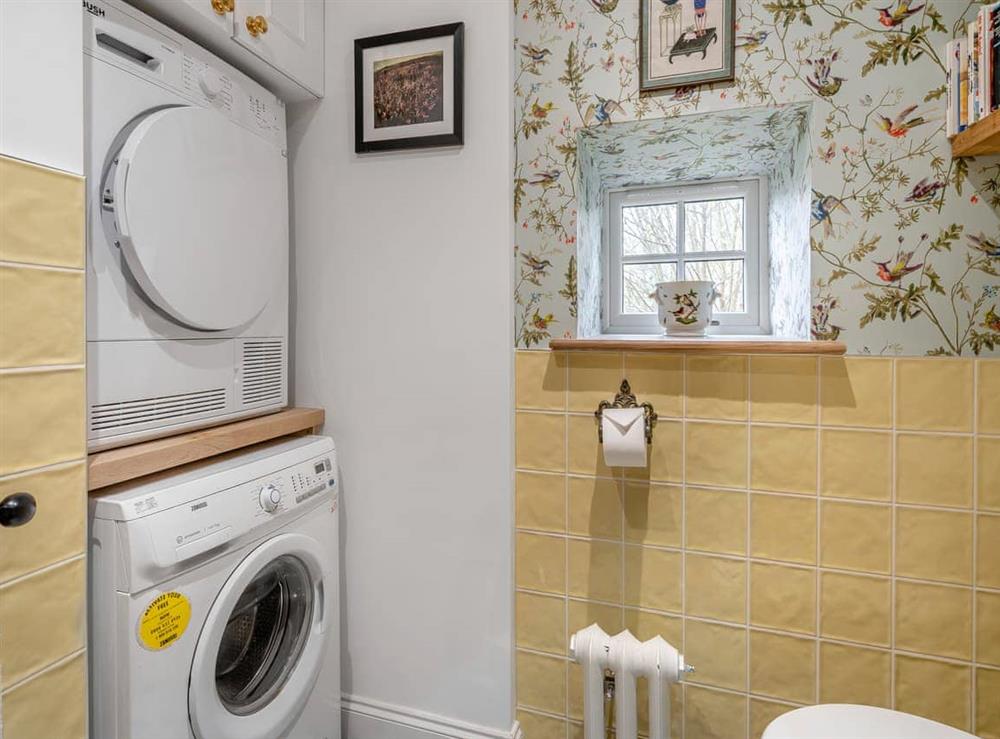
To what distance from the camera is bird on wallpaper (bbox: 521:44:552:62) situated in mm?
1477

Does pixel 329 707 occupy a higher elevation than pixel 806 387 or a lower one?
lower

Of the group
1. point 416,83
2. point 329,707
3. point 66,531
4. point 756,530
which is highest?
point 416,83

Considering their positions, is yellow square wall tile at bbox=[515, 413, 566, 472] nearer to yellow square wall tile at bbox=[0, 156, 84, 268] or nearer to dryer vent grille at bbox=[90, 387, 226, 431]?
dryer vent grille at bbox=[90, 387, 226, 431]

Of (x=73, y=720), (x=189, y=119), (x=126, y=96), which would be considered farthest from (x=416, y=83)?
(x=73, y=720)

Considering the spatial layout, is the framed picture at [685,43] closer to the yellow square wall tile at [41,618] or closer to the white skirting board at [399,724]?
the yellow square wall tile at [41,618]

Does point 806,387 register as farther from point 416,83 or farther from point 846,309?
point 416,83

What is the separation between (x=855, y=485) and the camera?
1303 mm

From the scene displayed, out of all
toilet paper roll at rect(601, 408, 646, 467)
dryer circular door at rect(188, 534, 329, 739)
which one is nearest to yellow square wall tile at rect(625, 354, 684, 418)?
toilet paper roll at rect(601, 408, 646, 467)

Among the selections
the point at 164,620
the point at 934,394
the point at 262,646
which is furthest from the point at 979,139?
the point at 262,646

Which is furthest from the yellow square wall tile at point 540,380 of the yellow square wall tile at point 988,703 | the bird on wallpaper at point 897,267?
the yellow square wall tile at point 988,703

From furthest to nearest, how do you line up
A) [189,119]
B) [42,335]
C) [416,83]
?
[416,83]
[189,119]
[42,335]

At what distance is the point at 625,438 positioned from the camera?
1.32 m

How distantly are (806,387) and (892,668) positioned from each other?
66 cm

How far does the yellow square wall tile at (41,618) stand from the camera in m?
0.88
